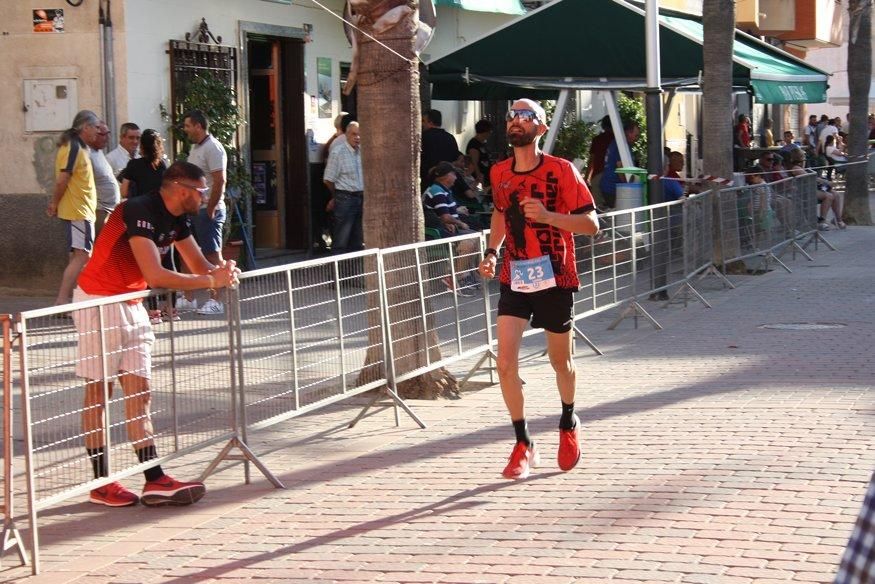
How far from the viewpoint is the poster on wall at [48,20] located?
15.4 meters

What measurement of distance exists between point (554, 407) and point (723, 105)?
985 centimetres

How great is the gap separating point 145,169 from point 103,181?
411 millimetres

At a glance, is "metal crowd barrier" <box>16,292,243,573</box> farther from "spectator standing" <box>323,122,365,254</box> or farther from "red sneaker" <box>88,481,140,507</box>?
"spectator standing" <box>323,122,365,254</box>

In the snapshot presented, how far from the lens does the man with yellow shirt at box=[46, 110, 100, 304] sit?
13148 mm

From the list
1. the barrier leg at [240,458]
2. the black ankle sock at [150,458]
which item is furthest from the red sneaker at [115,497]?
the barrier leg at [240,458]

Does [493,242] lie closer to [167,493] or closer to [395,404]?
[395,404]

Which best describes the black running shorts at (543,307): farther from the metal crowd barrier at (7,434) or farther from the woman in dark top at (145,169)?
the woman in dark top at (145,169)

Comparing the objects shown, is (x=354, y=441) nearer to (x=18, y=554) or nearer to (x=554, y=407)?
(x=554, y=407)

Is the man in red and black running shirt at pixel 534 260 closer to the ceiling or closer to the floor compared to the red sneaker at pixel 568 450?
closer to the ceiling

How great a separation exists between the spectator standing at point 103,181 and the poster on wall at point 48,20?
7.48 ft

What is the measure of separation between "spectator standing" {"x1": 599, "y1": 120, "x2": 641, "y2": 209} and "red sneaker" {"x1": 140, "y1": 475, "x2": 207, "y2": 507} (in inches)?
515

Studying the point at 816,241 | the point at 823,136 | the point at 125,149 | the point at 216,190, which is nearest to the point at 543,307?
the point at 216,190

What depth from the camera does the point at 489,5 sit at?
74.8 feet

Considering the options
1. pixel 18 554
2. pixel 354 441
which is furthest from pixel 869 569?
pixel 354 441
